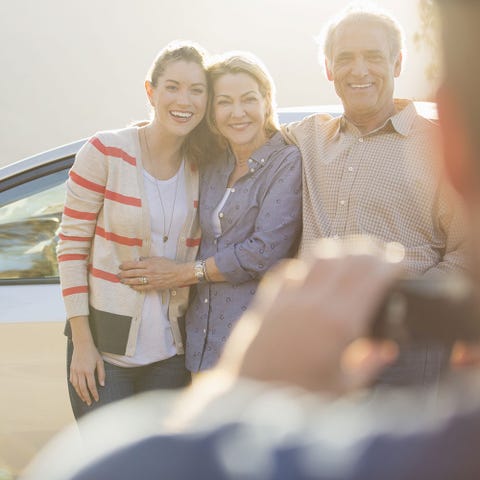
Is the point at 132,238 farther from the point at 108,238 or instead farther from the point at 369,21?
the point at 369,21

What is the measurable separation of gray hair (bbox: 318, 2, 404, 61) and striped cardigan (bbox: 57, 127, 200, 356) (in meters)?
0.64

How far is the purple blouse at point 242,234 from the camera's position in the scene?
260 centimetres

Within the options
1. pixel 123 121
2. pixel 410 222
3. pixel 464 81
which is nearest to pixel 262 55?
pixel 123 121

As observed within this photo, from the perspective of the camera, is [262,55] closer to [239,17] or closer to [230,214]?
[239,17]

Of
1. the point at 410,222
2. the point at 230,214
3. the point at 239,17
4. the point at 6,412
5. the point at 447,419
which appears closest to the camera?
the point at 447,419

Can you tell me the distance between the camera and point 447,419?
621mm

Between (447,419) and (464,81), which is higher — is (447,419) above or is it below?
below

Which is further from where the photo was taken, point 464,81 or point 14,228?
point 14,228

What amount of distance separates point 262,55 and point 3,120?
3.67 m

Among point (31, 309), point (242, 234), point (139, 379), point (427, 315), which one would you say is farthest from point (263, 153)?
point (427, 315)

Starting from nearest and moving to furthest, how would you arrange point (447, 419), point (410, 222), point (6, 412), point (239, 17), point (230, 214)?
point (447, 419) → point (410, 222) → point (230, 214) → point (6, 412) → point (239, 17)

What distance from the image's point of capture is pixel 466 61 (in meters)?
0.64

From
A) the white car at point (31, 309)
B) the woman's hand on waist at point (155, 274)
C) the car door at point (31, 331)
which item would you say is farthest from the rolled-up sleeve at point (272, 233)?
the car door at point (31, 331)

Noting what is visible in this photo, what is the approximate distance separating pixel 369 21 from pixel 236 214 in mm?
660
